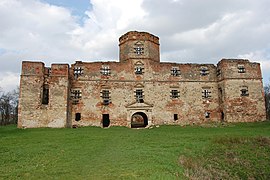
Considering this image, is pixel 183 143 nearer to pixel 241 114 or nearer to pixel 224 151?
pixel 224 151

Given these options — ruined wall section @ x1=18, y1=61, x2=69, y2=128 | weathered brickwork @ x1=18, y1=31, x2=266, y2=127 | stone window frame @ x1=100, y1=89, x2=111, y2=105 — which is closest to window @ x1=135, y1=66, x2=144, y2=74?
weathered brickwork @ x1=18, y1=31, x2=266, y2=127

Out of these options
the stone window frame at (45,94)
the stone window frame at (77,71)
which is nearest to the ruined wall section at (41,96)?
the stone window frame at (45,94)

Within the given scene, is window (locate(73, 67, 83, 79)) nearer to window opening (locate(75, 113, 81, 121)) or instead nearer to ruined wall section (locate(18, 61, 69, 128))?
ruined wall section (locate(18, 61, 69, 128))

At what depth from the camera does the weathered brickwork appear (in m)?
27.2

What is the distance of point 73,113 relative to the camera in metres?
28.2

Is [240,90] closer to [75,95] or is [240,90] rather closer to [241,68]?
[241,68]

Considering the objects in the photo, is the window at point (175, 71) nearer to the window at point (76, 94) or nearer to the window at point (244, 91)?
the window at point (244, 91)

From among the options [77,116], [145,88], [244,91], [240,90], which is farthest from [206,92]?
[77,116]

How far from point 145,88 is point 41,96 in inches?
491

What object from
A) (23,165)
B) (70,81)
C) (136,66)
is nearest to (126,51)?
(136,66)

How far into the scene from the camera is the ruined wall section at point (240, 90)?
29.8m

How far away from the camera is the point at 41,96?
2684cm

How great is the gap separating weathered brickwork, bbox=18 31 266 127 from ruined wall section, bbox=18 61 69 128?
0.11m

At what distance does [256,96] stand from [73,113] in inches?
928
